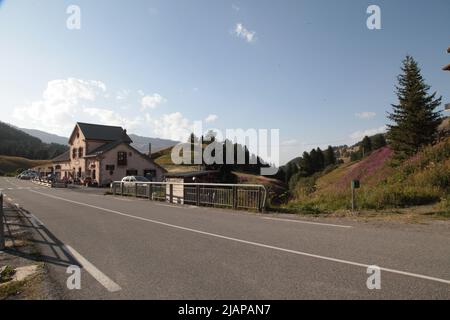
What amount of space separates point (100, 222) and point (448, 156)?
50.9 feet

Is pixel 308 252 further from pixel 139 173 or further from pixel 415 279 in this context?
pixel 139 173

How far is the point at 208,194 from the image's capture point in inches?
681

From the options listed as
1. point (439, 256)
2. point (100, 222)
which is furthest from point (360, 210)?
point (100, 222)

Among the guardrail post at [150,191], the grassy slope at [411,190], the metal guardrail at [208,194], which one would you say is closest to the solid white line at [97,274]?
the metal guardrail at [208,194]

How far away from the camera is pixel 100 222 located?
450 inches

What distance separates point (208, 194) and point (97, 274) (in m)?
12.0

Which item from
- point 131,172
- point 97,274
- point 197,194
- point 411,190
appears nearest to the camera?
point 97,274

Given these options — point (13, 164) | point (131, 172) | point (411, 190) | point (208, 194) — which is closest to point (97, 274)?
point (208, 194)

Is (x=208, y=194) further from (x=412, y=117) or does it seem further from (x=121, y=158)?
(x=121, y=158)

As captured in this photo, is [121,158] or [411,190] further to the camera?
[121,158]

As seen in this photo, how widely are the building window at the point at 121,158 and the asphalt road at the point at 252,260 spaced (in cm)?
4466

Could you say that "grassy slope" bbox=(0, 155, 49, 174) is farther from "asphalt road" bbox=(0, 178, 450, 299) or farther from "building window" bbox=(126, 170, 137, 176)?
"asphalt road" bbox=(0, 178, 450, 299)

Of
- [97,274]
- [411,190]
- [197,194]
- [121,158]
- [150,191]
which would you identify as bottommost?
[97,274]
